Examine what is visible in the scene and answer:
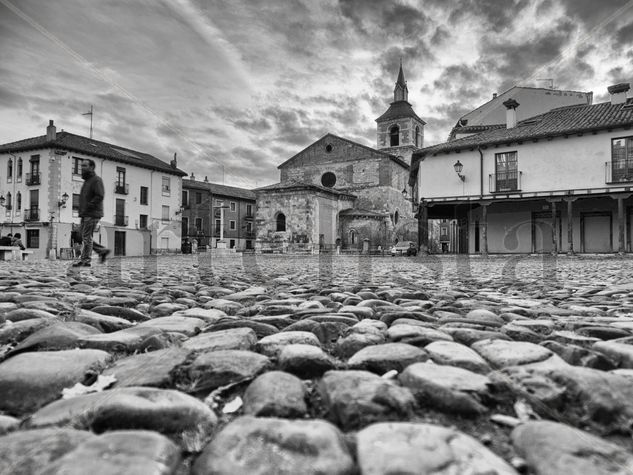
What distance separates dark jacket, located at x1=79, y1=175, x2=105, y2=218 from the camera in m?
6.53

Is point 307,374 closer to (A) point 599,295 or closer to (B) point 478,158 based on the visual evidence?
(A) point 599,295

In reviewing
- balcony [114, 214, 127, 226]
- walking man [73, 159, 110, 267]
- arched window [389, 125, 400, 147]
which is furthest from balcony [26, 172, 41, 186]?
arched window [389, 125, 400, 147]

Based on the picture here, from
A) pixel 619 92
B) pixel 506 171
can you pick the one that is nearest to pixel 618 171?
pixel 506 171

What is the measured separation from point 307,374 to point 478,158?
64.0 feet

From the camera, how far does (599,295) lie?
3.69 m

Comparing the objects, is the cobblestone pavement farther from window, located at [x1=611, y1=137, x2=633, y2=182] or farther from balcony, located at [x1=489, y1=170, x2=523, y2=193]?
window, located at [x1=611, y1=137, x2=633, y2=182]

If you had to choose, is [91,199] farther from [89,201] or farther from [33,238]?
[33,238]

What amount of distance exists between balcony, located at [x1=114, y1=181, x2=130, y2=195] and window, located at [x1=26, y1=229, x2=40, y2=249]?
600 centimetres

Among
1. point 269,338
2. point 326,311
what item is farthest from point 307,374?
point 326,311

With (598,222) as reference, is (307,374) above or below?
below

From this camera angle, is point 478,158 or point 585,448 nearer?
point 585,448

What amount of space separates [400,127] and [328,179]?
435 inches

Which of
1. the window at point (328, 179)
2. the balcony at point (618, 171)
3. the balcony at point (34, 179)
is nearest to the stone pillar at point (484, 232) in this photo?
the balcony at point (618, 171)

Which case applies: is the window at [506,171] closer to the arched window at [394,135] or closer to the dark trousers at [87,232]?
the dark trousers at [87,232]
